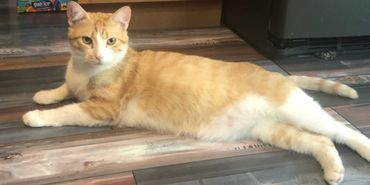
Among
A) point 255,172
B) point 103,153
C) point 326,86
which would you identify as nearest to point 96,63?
point 103,153

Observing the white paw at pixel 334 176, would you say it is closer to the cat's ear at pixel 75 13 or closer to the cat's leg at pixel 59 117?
the cat's leg at pixel 59 117

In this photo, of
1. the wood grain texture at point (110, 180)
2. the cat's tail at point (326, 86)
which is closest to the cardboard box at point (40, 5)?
the cat's tail at point (326, 86)

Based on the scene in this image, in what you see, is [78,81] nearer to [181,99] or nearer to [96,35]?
[96,35]

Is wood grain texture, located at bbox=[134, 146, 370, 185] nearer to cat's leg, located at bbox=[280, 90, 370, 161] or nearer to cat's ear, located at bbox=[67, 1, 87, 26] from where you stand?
cat's leg, located at bbox=[280, 90, 370, 161]

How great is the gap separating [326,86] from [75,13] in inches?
41.9

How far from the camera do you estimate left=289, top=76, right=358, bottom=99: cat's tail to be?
191 cm

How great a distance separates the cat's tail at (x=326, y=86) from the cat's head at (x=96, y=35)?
2.54 feet

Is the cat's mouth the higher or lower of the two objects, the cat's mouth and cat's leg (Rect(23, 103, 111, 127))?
the higher

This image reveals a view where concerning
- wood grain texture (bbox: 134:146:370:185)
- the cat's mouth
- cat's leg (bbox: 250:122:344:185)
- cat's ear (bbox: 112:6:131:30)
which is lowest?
wood grain texture (bbox: 134:146:370:185)

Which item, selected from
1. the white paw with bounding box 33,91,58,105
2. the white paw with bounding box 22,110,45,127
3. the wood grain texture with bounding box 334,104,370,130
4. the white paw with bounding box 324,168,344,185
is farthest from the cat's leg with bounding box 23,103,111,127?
the wood grain texture with bounding box 334,104,370,130

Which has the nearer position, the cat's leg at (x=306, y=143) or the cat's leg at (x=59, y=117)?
the cat's leg at (x=306, y=143)

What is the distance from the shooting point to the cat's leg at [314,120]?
1.52m

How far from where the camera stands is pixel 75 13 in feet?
5.02

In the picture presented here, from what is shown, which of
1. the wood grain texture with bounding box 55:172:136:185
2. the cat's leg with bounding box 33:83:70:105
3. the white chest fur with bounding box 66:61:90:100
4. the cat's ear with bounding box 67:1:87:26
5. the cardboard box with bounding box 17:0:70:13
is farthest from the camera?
the cardboard box with bounding box 17:0:70:13
